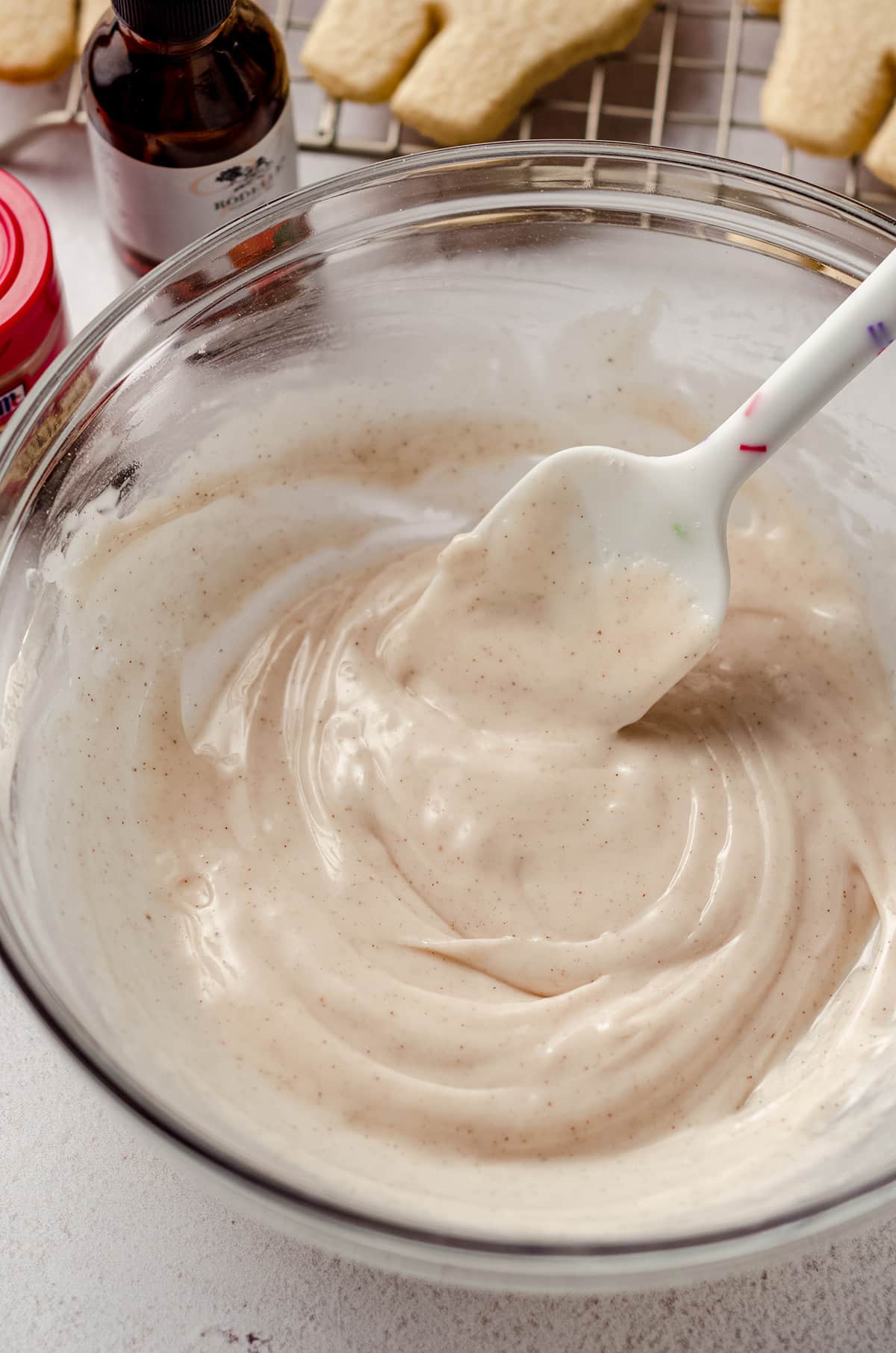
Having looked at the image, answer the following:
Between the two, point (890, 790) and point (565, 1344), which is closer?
point (565, 1344)

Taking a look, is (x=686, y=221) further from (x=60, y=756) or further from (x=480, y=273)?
(x=60, y=756)

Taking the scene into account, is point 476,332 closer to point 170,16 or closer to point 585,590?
point 585,590

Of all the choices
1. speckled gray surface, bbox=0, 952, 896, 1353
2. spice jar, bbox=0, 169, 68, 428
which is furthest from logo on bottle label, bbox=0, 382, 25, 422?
speckled gray surface, bbox=0, 952, 896, 1353

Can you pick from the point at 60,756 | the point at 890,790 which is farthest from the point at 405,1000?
the point at 890,790

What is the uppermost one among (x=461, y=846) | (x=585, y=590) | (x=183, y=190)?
(x=183, y=190)

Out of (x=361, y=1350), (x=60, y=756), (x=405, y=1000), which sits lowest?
(x=361, y=1350)

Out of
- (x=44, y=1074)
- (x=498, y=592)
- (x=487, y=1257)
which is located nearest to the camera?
(x=487, y=1257)

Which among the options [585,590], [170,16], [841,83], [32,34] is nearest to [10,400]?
[170,16]
